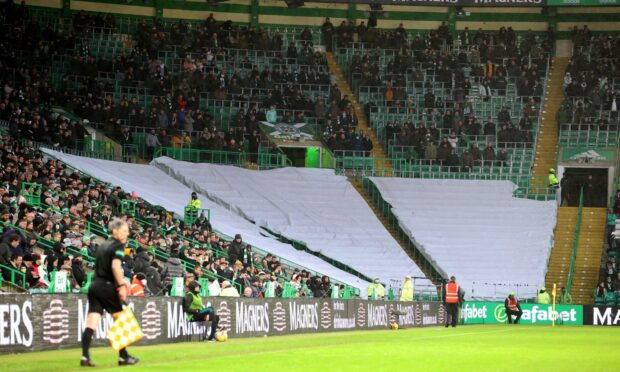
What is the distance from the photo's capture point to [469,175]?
49906 mm

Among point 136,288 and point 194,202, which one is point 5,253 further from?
point 194,202

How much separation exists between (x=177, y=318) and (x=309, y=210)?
23.3 metres

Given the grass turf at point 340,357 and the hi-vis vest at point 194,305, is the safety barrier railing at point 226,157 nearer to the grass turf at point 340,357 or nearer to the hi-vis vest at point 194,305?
the grass turf at point 340,357

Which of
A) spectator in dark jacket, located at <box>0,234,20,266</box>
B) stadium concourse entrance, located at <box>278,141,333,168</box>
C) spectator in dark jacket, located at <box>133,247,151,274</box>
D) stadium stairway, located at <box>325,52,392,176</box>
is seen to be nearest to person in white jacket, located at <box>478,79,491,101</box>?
stadium stairway, located at <box>325,52,392,176</box>

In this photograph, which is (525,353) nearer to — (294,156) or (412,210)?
(412,210)

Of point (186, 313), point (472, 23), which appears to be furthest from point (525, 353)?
point (472, 23)

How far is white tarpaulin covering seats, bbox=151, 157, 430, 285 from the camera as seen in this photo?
42.7m

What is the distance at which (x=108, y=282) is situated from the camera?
1370cm

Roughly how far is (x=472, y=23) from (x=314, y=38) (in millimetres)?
8662

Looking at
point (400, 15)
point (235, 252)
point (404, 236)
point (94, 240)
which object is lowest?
point (235, 252)

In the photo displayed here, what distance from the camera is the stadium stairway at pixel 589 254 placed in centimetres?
4512

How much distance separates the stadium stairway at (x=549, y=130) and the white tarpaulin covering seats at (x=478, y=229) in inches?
93.2

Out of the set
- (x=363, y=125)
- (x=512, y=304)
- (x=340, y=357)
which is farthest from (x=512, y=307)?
(x=340, y=357)

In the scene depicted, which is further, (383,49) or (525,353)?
(383,49)
